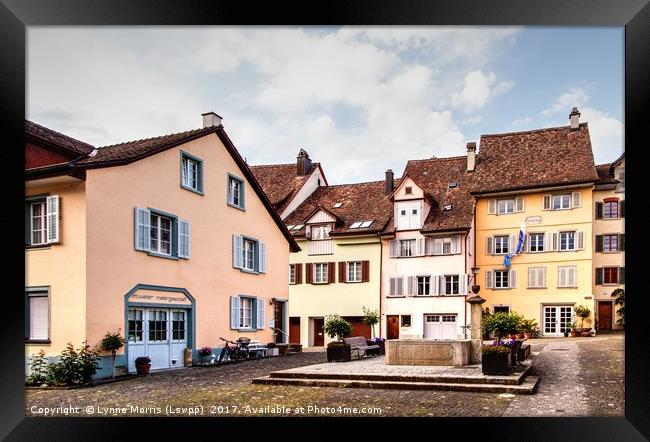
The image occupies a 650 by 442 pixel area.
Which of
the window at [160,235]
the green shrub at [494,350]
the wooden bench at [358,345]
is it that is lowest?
the wooden bench at [358,345]

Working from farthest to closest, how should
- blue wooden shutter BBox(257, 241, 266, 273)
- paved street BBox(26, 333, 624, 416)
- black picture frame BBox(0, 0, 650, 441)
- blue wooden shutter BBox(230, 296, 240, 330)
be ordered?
blue wooden shutter BBox(257, 241, 266, 273), blue wooden shutter BBox(230, 296, 240, 330), paved street BBox(26, 333, 624, 416), black picture frame BBox(0, 0, 650, 441)

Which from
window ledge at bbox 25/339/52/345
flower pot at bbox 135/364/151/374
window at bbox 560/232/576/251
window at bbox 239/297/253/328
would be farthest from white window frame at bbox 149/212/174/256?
window at bbox 560/232/576/251

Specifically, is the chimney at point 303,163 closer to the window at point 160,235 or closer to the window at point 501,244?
the window at point 160,235

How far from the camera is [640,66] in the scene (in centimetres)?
592

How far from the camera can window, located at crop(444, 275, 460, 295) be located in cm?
875

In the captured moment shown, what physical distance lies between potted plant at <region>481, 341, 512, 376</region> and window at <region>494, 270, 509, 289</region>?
1.10m

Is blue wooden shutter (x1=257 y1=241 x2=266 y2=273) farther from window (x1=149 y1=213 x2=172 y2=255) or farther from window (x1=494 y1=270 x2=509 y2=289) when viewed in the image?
window (x1=494 y1=270 x2=509 y2=289)

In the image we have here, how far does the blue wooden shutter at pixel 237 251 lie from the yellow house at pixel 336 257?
0.92m

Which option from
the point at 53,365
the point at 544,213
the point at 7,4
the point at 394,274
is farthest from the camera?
the point at 394,274

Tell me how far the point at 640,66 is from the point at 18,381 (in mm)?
6691

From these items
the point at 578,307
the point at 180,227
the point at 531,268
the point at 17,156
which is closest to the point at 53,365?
the point at 17,156

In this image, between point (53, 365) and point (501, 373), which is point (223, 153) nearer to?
point (53, 365)

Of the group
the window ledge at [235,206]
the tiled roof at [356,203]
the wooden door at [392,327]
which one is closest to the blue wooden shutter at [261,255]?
the window ledge at [235,206]

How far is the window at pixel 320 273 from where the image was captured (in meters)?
9.74
